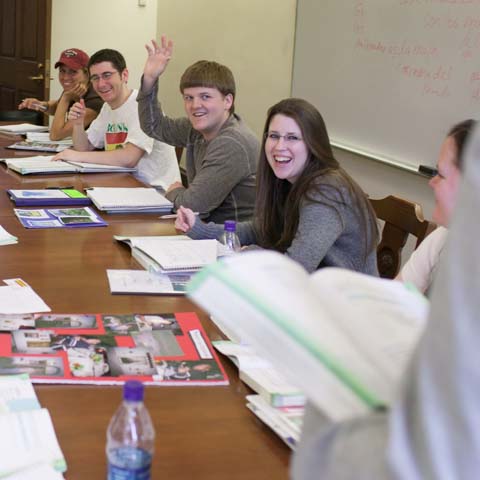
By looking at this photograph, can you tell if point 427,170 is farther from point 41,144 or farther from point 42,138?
point 42,138

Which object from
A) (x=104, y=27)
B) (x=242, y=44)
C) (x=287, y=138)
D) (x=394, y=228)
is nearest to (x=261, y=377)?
(x=287, y=138)

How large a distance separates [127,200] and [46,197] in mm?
283

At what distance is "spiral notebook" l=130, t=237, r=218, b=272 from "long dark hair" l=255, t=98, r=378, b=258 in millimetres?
287

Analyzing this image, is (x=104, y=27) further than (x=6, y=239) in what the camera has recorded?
Yes

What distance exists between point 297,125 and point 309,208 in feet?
0.88

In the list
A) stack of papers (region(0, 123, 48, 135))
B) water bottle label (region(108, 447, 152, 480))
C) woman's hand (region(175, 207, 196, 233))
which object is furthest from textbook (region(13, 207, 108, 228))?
stack of papers (region(0, 123, 48, 135))

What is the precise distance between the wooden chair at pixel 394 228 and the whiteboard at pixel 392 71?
790 mm

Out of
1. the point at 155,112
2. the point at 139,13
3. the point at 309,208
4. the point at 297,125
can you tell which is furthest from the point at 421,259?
the point at 139,13

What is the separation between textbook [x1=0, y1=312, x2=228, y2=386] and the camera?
1327 mm

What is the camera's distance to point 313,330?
554mm

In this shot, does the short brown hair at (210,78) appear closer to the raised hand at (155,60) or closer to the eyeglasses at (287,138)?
the raised hand at (155,60)

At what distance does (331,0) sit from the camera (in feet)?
13.2

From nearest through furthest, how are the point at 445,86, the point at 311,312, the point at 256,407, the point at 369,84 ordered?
the point at 311,312, the point at 256,407, the point at 445,86, the point at 369,84

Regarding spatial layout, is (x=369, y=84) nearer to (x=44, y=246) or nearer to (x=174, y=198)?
(x=174, y=198)
